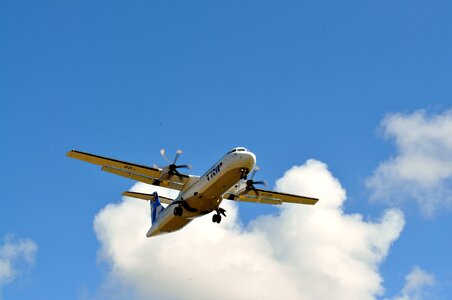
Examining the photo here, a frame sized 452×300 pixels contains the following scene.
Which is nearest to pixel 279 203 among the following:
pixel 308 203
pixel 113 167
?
pixel 308 203

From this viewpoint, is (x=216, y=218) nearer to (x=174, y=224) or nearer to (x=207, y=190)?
(x=174, y=224)

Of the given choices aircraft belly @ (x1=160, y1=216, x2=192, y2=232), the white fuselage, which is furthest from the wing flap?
aircraft belly @ (x1=160, y1=216, x2=192, y2=232)

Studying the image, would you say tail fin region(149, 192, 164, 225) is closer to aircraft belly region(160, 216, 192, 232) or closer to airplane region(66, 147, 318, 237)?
airplane region(66, 147, 318, 237)

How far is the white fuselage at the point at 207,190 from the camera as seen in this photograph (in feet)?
124

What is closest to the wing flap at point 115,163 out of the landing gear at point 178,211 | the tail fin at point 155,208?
the landing gear at point 178,211

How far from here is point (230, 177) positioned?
38.3 metres

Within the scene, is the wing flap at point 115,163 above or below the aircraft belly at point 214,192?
above

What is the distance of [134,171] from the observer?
42750mm

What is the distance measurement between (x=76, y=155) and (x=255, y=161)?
11.6m

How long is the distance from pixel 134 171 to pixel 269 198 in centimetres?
1147

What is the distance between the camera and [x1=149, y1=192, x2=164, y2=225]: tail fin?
4659 cm

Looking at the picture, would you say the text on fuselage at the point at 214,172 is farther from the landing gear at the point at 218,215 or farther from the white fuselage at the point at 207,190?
the landing gear at the point at 218,215

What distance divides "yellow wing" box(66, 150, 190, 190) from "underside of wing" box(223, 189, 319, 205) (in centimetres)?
500

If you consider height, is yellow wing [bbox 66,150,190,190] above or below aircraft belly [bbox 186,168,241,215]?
above
